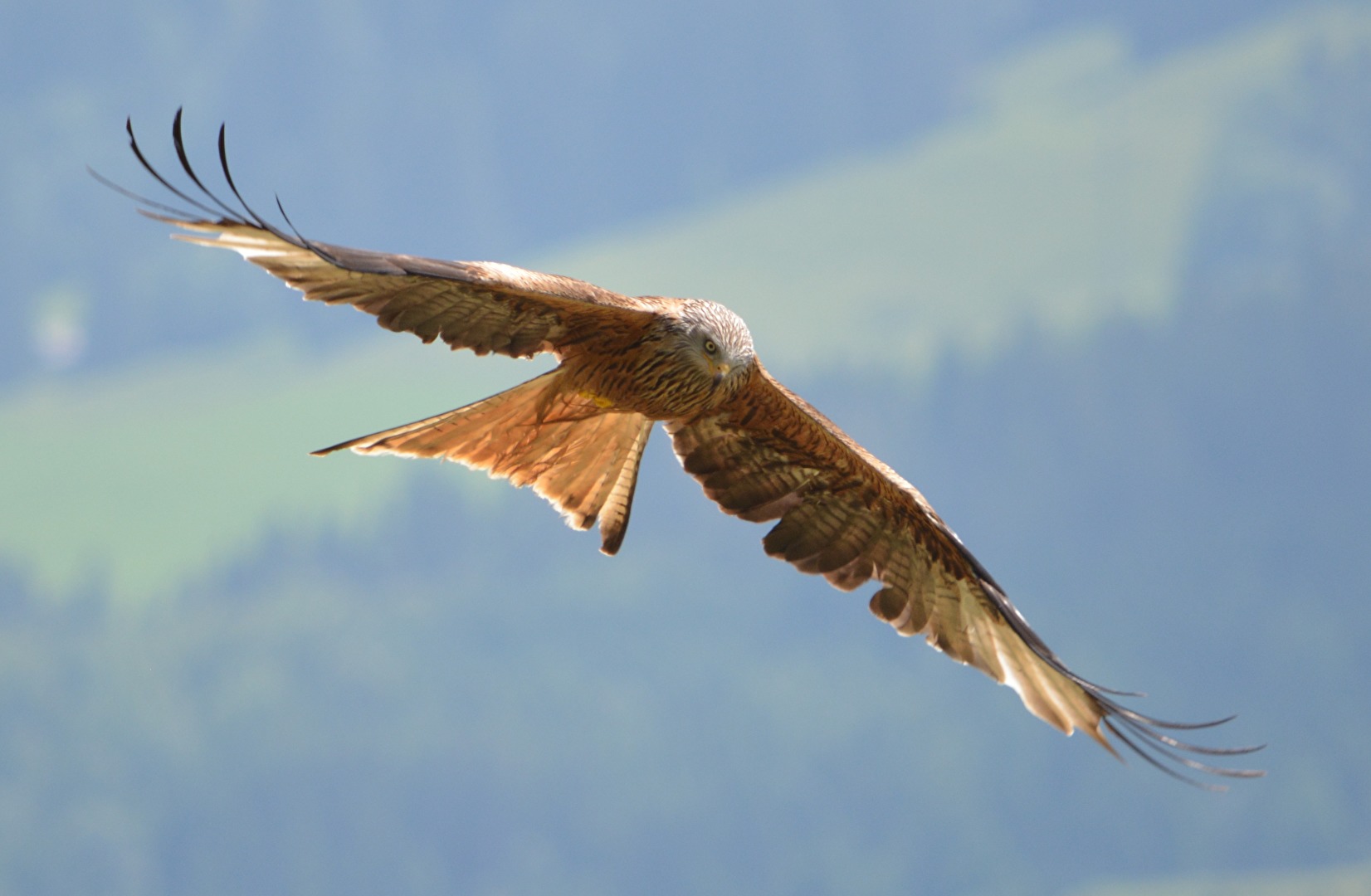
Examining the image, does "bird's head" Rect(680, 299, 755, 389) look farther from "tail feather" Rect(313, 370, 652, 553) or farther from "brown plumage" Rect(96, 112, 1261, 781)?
"tail feather" Rect(313, 370, 652, 553)

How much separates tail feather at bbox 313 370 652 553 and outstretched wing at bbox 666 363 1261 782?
286 mm

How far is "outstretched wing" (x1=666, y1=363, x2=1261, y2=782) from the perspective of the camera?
5516mm

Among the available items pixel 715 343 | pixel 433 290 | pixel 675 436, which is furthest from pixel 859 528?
pixel 433 290

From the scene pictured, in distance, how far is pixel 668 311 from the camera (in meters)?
5.15

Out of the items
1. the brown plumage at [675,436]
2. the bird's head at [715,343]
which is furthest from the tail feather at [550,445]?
the bird's head at [715,343]

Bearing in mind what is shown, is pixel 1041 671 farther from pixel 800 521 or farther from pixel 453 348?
pixel 453 348

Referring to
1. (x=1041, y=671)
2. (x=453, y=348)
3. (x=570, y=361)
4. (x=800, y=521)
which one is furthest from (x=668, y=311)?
(x=1041, y=671)

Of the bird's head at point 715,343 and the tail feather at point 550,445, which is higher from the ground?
the bird's head at point 715,343

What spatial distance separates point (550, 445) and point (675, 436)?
61cm

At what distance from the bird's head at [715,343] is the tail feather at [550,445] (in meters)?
0.47

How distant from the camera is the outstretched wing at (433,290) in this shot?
13.8 feet

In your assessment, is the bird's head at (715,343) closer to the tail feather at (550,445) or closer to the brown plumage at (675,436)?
the brown plumage at (675,436)

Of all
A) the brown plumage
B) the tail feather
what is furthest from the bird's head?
the tail feather

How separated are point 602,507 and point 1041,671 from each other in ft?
5.40
